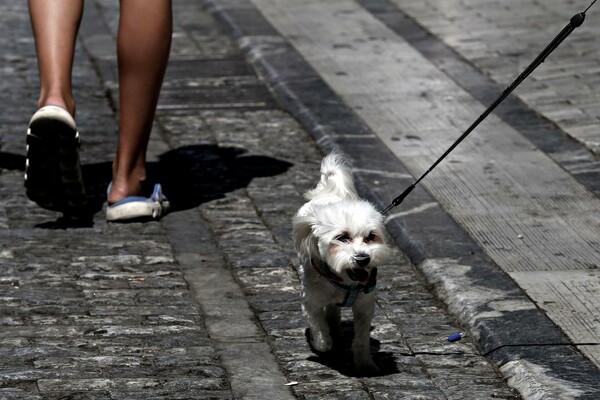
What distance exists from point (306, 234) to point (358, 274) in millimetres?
278

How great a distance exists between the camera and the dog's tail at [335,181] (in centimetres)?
474

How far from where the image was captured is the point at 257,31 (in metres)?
10.3

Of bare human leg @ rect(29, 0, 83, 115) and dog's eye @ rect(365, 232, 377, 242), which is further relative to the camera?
bare human leg @ rect(29, 0, 83, 115)

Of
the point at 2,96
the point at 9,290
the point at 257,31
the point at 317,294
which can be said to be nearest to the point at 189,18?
the point at 257,31

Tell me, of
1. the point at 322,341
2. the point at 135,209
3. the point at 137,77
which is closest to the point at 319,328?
the point at 322,341

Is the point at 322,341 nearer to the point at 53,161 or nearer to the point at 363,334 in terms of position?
the point at 363,334

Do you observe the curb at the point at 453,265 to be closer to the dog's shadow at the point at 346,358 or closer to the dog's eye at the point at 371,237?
the dog's shadow at the point at 346,358

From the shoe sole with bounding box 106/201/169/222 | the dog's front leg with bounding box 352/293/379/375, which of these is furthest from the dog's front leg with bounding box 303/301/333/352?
the shoe sole with bounding box 106/201/169/222

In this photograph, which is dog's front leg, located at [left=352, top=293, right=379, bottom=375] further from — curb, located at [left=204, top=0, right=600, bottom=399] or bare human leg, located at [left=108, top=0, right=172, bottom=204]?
bare human leg, located at [left=108, top=0, right=172, bottom=204]

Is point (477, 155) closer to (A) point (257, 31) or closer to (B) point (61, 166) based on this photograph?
(B) point (61, 166)

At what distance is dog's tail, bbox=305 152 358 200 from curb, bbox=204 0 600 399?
0.72 metres

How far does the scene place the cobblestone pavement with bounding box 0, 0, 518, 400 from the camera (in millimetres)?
4531

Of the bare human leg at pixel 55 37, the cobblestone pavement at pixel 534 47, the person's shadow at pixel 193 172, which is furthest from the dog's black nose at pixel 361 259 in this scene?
the cobblestone pavement at pixel 534 47

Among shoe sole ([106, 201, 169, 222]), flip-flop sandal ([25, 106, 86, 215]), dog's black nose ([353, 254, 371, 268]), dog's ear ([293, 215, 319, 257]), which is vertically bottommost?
shoe sole ([106, 201, 169, 222])
